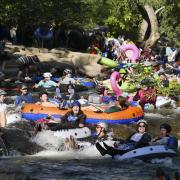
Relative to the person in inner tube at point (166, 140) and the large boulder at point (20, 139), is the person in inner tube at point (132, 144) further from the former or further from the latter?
the large boulder at point (20, 139)

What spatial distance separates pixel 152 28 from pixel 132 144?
2266 centimetres

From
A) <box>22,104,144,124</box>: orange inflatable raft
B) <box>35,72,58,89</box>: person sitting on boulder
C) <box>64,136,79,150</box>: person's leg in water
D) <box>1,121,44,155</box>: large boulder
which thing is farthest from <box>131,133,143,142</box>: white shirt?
<box>35,72,58,89</box>: person sitting on boulder

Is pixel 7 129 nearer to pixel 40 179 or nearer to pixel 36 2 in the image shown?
pixel 40 179

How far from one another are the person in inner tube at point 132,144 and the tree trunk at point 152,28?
71.5ft

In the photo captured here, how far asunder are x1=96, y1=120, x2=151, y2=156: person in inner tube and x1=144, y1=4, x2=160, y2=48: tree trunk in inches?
858

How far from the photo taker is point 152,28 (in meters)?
33.1

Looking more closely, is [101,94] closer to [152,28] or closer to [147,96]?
[147,96]

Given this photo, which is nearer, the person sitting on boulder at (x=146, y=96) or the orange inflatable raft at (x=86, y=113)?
the orange inflatable raft at (x=86, y=113)

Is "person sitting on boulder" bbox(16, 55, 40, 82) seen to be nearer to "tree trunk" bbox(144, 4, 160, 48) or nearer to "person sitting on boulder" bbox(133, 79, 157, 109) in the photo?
"person sitting on boulder" bbox(133, 79, 157, 109)

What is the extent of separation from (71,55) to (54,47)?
3053 millimetres

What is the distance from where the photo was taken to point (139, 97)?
17.1 m

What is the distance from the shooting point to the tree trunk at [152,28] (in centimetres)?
3259

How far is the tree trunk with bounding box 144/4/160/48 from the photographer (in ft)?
107

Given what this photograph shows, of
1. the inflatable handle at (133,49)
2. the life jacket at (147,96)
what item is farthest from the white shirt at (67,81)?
the inflatable handle at (133,49)
